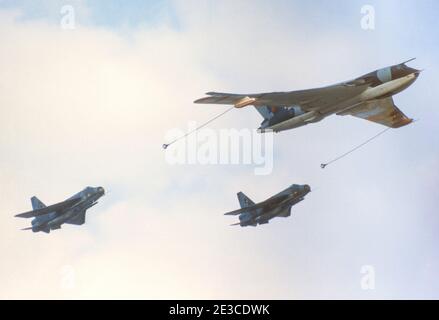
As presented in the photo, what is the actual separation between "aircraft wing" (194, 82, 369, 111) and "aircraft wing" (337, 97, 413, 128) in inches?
131

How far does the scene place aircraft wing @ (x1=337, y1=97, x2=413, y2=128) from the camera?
163 feet

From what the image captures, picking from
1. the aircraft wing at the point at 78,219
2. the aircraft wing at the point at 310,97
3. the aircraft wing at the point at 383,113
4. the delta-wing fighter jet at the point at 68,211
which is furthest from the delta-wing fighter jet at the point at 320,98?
the aircraft wing at the point at 78,219

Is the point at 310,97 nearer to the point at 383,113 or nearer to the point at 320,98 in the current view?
the point at 320,98

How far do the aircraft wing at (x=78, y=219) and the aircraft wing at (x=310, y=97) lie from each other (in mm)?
12187

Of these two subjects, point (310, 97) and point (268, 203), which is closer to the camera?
point (310, 97)

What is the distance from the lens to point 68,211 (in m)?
51.3

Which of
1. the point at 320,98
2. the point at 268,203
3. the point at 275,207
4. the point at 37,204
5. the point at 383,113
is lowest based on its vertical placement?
the point at 275,207

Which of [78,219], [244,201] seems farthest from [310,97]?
[78,219]

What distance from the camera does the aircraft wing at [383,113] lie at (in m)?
49.7

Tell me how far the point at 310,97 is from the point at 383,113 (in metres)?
6.47

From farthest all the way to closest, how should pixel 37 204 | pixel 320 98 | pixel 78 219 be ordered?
1. pixel 37 204
2. pixel 78 219
3. pixel 320 98

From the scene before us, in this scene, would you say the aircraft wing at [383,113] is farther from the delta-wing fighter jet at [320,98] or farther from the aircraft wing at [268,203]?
the aircraft wing at [268,203]
